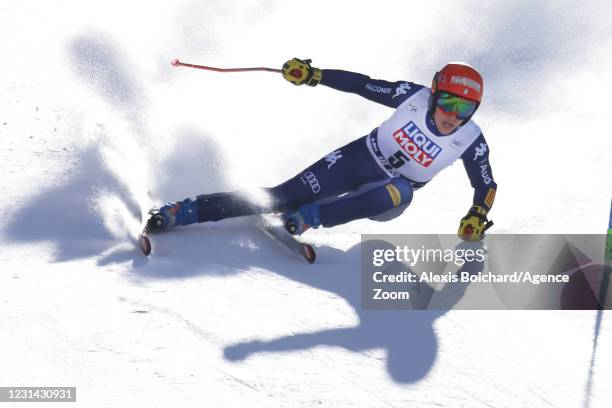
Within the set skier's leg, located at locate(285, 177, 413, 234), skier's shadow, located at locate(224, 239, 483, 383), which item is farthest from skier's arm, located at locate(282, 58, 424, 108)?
skier's shadow, located at locate(224, 239, 483, 383)

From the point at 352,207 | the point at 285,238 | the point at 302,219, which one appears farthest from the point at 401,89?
the point at 285,238

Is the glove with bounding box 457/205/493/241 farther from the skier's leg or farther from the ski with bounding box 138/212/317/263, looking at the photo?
the ski with bounding box 138/212/317/263

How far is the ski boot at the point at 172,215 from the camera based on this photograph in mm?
5293

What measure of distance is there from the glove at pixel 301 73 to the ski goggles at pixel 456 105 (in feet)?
2.97

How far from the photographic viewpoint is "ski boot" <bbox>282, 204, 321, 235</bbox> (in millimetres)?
5344

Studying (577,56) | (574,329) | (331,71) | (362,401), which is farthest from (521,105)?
(362,401)

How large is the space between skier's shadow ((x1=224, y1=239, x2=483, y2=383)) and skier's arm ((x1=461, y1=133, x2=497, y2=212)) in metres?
0.72

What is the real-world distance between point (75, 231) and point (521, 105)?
18.2 ft

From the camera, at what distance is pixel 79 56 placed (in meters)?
8.07

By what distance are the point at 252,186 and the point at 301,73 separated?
34.7 inches

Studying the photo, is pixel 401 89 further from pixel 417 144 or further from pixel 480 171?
pixel 480 171

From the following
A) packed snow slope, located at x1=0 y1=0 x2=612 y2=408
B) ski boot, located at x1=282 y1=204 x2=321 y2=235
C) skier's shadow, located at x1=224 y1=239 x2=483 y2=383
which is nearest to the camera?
packed snow slope, located at x1=0 y1=0 x2=612 y2=408

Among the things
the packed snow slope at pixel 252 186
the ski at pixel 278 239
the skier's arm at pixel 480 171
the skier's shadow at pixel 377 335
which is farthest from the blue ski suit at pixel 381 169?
the skier's shadow at pixel 377 335

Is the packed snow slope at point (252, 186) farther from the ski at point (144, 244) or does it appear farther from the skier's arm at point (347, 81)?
the skier's arm at point (347, 81)
